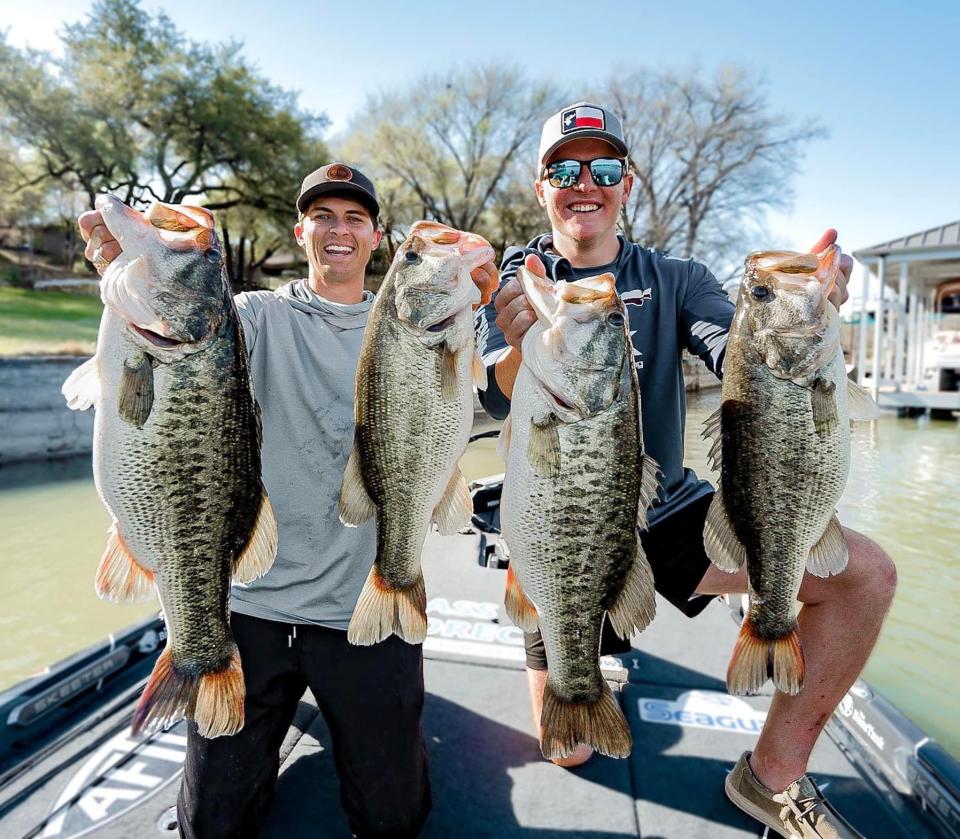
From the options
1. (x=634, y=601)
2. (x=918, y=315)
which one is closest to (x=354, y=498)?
(x=634, y=601)

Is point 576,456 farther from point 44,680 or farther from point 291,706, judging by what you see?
point 44,680

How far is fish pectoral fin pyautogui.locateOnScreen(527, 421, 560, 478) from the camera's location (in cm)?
210

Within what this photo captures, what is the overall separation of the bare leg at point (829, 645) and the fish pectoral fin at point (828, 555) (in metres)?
0.37

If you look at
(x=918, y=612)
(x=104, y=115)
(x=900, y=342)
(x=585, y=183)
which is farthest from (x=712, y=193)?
(x=585, y=183)

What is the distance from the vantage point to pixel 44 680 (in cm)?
321

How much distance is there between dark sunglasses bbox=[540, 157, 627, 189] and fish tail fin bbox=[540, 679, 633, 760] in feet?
7.06

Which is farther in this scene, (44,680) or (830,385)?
(44,680)

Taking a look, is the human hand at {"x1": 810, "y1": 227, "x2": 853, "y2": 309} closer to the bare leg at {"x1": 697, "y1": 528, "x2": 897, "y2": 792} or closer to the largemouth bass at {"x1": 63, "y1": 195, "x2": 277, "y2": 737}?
the bare leg at {"x1": 697, "y1": 528, "x2": 897, "y2": 792}

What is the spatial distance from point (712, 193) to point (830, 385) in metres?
35.2

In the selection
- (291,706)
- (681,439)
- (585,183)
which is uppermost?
(585,183)

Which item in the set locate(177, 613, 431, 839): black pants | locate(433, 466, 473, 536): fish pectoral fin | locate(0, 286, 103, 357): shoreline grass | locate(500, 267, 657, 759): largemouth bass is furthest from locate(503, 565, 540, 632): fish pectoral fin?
locate(0, 286, 103, 357): shoreline grass

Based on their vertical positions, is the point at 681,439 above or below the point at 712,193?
below

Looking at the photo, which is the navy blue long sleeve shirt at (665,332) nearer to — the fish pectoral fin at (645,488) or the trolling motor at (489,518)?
the fish pectoral fin at (645,488)

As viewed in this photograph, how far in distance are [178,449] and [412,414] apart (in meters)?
0.76
